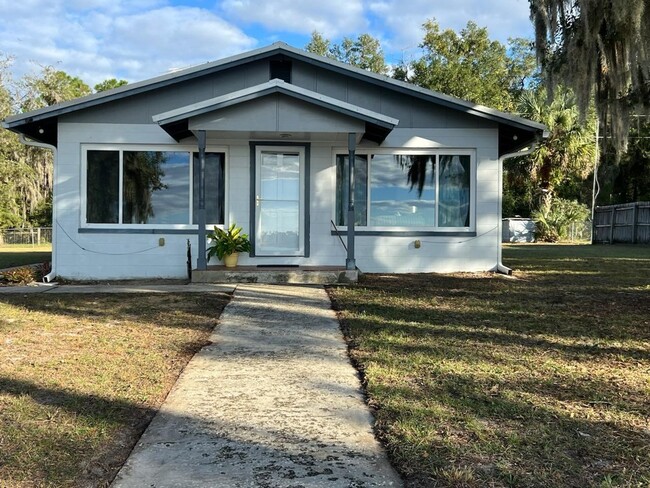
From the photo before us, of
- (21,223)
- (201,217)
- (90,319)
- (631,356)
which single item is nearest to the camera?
(631,356)

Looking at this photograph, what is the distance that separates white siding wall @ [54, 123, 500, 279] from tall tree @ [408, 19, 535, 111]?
2407 centimetres

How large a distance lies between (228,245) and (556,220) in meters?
23.6

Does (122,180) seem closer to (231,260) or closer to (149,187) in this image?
(149,187)

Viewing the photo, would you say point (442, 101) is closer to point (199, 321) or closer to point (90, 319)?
point (199, 321)

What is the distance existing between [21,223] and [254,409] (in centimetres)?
4217

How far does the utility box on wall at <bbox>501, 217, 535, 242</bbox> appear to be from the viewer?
31.1 m

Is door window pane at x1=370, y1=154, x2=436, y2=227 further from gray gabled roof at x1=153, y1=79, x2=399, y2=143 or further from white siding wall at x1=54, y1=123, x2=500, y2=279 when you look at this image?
gray gabled roof at x1=153, y1=79, x2=399, y2=143

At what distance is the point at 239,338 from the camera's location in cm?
589

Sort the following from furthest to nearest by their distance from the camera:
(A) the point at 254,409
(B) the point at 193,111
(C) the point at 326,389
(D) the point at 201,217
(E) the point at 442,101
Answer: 1. (E) the point at 442,101
2. (D) the point at 201,217
3. (B) the point at 193,111
4. (C) the point at 326,389
5. (A) the point at 254,409

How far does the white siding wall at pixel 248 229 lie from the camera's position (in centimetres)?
1073

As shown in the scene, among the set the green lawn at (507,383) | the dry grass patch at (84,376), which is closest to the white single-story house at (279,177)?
the green lawn at (507,383)

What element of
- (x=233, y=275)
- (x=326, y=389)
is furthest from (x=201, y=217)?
(x=326, y=389)

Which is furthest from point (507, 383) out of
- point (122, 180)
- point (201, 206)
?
point (122, 180)

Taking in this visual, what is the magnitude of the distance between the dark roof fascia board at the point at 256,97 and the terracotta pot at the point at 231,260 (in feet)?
8.45
